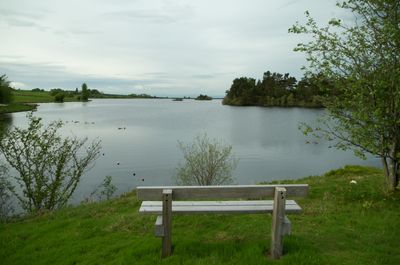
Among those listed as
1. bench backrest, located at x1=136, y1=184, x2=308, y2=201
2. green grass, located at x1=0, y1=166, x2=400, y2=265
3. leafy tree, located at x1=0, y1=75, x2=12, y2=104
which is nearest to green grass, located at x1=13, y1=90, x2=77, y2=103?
leafy tree, located at x1=0, y1=75, x2=12, y2=104

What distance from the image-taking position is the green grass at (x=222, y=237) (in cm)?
475

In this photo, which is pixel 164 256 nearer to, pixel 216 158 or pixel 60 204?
pixel 60 204

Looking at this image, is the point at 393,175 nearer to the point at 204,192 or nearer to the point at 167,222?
the point at 204,192

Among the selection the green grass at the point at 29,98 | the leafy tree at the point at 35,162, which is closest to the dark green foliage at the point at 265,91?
the green grass at the point at 29,98

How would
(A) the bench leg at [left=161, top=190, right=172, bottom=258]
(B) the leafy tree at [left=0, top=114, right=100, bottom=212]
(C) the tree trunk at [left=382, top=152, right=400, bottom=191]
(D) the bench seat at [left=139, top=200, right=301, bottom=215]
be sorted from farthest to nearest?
(B) the leafy tree at [left=0, top=114, right=100, bottom=212] < (C) the tree trunk at [left=382, top=152, right=400, bottom=191] < (D) the bench seat at [left=139, top=200, right=301, bottom=215] < (A) the bench leg at [left=161, top=190, right=172, bottom=258]

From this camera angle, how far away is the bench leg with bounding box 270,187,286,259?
4.54 metres

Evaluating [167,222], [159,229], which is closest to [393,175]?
[167,222]

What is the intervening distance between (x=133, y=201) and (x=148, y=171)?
15.4 meters

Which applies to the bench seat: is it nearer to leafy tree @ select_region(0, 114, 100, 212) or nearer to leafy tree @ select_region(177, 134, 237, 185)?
leafy tree @ select_region(0, 114, 100, 212)

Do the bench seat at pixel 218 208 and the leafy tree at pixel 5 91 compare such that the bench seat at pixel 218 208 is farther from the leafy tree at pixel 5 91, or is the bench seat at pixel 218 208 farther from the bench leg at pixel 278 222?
the leafy tree at pixel 5 91

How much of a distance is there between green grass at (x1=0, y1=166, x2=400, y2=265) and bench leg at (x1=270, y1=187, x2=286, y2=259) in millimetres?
160

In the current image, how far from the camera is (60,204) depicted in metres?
13.1

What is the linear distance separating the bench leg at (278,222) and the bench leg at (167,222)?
1476mm

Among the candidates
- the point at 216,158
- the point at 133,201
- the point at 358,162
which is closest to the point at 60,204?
the point at 133,201
